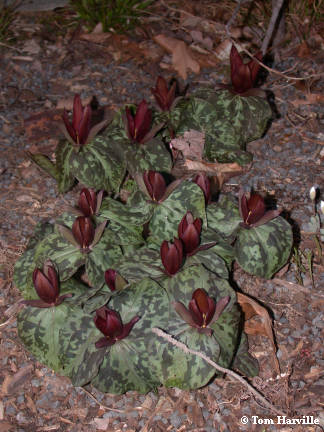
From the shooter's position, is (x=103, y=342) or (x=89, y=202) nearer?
(x=103, y=342)

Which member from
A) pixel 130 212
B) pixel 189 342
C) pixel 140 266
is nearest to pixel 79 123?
pixel 130 212

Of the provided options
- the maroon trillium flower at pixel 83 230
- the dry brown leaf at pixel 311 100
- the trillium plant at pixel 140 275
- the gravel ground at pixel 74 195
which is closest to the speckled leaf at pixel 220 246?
the trillium plant at pixel 140 275

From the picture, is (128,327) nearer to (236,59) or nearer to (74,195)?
(74,195)

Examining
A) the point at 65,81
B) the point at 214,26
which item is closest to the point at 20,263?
the point at 65,81

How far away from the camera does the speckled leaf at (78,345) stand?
1.88m

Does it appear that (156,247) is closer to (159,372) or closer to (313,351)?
(159,372)

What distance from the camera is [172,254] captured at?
184cm

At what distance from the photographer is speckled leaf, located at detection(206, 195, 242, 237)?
6.96 feet

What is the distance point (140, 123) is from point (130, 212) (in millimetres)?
453

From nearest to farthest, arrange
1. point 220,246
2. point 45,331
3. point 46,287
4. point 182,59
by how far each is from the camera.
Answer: point 46,287
point 45,331
point 220,246
point 182,59

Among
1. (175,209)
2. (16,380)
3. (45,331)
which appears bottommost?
(16,380)

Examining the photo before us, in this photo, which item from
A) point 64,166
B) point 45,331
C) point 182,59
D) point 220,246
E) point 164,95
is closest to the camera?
point 45,331

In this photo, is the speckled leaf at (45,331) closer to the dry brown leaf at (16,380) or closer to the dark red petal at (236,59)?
the dry brown leaf at (16,380)

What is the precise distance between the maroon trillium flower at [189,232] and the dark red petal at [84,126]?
0.66 m
